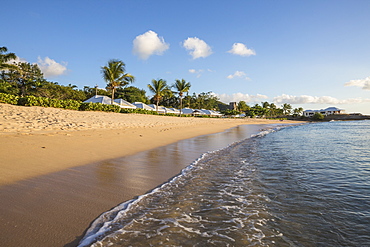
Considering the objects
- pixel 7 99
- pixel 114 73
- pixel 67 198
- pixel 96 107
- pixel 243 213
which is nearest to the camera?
pixel 243 213

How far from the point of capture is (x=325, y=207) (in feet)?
9.84

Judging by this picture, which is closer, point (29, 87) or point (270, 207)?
point (270, 207)

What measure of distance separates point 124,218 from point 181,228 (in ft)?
2.39

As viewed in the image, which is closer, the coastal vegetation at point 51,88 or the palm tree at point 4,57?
the coastal vegetation at point 51,88

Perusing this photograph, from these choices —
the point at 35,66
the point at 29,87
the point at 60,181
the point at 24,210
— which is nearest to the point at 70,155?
the point at 60,181

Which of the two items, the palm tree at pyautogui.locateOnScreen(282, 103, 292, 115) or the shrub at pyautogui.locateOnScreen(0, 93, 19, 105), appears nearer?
the shrub at pyautogui.locateOnScreen(0, 93, 19, 105)

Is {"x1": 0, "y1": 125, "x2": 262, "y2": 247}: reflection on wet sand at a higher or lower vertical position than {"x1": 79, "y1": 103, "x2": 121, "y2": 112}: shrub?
lower

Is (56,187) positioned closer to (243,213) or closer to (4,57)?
(243,213)

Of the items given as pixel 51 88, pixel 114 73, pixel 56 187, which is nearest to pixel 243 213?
pixel 56 187

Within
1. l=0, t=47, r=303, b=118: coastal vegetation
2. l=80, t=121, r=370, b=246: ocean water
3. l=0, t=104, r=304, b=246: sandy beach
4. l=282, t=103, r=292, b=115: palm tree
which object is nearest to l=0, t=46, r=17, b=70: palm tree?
l=0, t=47, r=303, b=118: coastal vegetation

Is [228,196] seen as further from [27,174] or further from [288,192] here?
[27,174]

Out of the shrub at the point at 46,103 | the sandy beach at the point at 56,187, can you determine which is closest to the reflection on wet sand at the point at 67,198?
the sandy beach at the point at 56,187

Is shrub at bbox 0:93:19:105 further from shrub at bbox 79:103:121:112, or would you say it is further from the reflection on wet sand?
the reflection on wet sand

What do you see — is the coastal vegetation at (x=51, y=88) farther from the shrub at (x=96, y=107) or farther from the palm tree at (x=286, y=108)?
the palm tree at (x=286, y=108)
